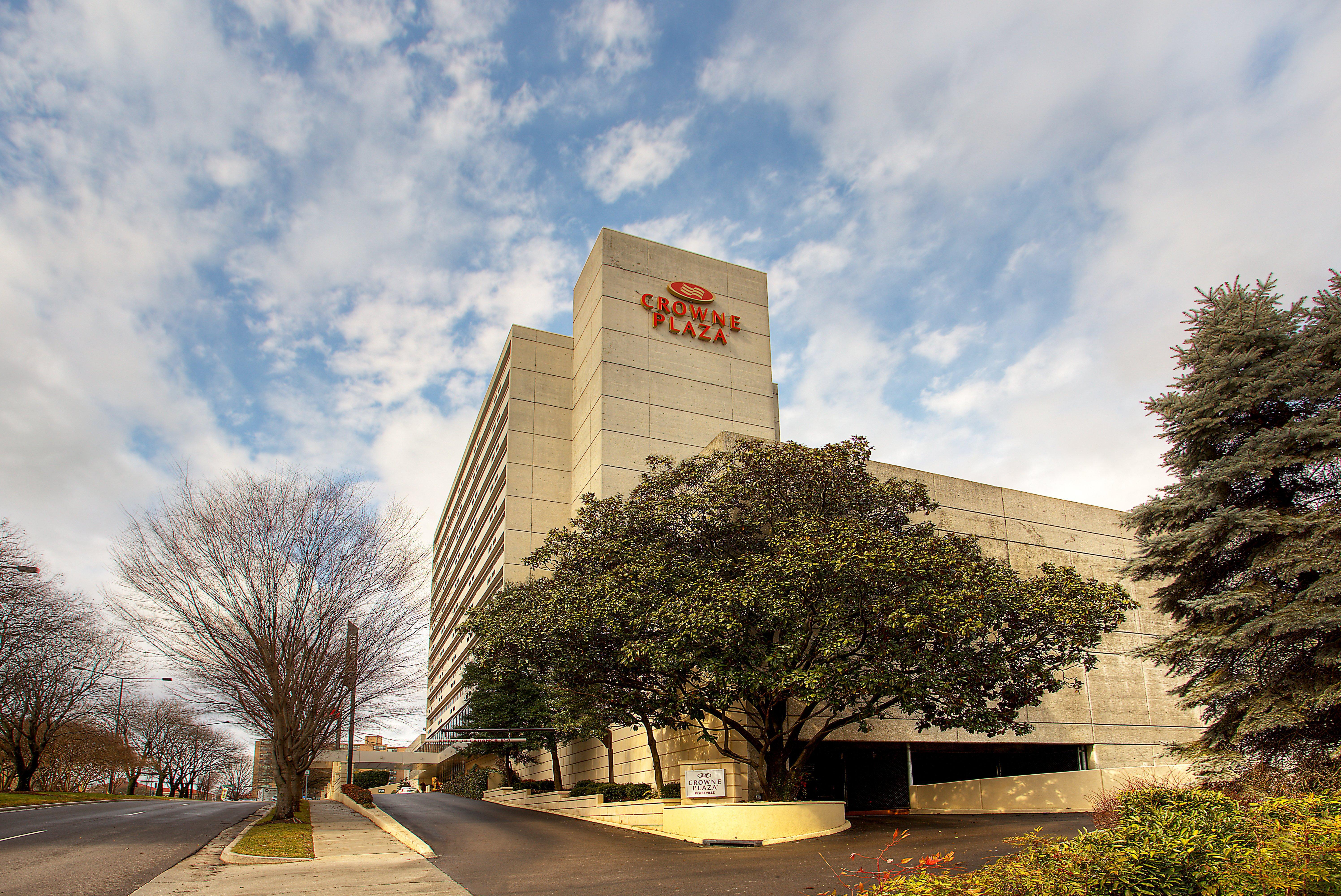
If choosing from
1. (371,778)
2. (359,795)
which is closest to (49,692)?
(359,795)

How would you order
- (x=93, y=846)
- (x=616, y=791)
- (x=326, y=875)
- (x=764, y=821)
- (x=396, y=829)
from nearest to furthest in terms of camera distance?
1. (x=326, y=875)
2. (x=93, y=846)
3. (x=764, y=821)
4. (x=396, y=829)
5. (x=616, y=791)

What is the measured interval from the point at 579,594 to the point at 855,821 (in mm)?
11003

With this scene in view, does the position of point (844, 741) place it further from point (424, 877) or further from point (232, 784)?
point (232, 784)

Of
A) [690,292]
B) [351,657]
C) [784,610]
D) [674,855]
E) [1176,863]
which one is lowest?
[674,855]

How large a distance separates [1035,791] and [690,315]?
26854 mm

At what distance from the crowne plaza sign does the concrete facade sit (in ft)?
0.27

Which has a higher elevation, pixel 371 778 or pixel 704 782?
pixel 704 782

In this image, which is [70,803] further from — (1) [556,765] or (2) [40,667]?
(1) [556,765]

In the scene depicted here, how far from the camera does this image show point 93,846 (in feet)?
57.1

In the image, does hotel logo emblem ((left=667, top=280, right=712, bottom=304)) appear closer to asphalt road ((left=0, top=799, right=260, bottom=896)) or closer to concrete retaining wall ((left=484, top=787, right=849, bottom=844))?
concrete retaining wall ((left=484, top=787, right=849, bottom=844))

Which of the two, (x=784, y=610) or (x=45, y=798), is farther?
(x=45, y=798)

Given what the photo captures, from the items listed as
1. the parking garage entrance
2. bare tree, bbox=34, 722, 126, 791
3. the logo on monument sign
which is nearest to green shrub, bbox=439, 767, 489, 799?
bare tree, bbox=34, 722, 126, 791

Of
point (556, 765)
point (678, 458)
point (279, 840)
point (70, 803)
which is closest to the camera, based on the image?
point (279, 840)

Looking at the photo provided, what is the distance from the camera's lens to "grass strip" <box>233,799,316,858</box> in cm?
1661
